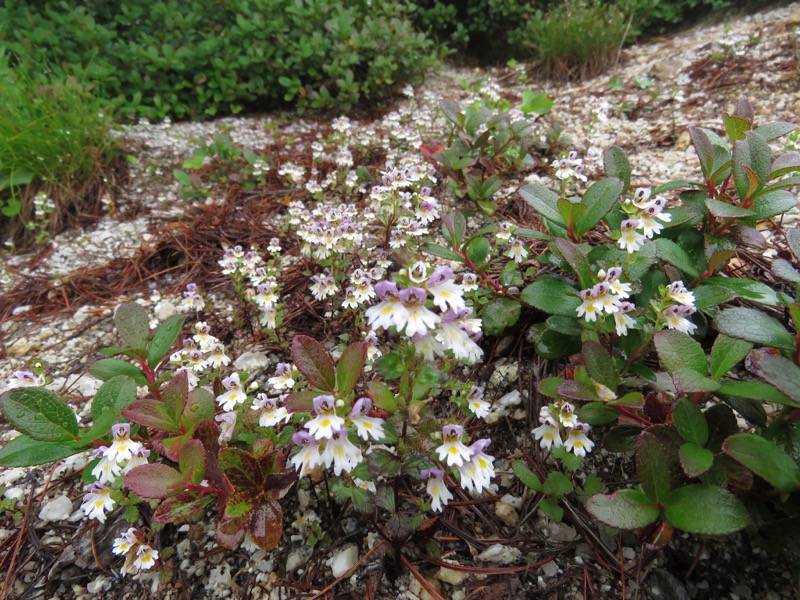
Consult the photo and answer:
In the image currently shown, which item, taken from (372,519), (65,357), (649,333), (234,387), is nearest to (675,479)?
(649,333)

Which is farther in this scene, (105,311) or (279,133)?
(279,133)

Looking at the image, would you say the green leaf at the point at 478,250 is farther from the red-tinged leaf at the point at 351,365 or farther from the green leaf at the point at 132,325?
the green leaf at the point at 132,325

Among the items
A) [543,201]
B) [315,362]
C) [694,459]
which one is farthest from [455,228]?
[694,459]

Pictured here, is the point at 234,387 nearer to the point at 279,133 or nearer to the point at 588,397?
the point at 588,397

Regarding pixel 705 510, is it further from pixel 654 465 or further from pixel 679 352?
pixel 679 352

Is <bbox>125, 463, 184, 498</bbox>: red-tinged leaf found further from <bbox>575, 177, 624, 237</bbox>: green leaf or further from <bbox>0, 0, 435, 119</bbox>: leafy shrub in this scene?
<bbox>0, 0, 435, 119</bbox>: leafy shrub

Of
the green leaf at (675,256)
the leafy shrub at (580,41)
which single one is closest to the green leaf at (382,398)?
the green leaf at (675,256)

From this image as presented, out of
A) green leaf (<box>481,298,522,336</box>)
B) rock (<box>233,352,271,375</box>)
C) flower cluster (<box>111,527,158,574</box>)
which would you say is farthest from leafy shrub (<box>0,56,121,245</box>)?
green leaf (<box>481,298,522,336</box>)
